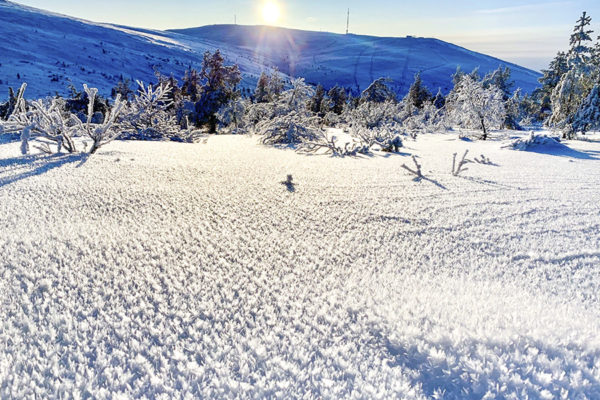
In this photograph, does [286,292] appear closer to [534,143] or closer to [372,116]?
[534,143]

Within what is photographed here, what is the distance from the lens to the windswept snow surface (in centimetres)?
112

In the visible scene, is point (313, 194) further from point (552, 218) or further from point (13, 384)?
point (13, 384)

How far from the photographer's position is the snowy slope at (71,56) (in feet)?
164

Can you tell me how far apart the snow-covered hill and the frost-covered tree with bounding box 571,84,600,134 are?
25.5 meters

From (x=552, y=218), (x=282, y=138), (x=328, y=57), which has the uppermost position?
(x=328, y=57)

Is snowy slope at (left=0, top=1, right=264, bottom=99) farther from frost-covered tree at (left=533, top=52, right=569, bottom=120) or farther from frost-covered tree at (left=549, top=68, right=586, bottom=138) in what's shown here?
frost-covered tree at (left=533, top=52, right=569, bottom=120)

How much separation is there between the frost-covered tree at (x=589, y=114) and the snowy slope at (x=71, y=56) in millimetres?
Result: 43584

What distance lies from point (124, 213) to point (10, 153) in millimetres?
3261

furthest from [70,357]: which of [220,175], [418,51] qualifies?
[418,51]

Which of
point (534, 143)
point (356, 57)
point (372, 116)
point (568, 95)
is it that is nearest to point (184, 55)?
point (356, 57)

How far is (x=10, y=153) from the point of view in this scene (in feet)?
14.2

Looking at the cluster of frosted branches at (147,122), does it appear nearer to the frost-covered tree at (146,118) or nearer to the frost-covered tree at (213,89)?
the frost-covered tree at (146,118)

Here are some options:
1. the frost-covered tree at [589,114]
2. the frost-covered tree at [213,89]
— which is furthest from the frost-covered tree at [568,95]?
the frost-covered tree at [213,89]

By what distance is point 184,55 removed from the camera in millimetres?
96438
